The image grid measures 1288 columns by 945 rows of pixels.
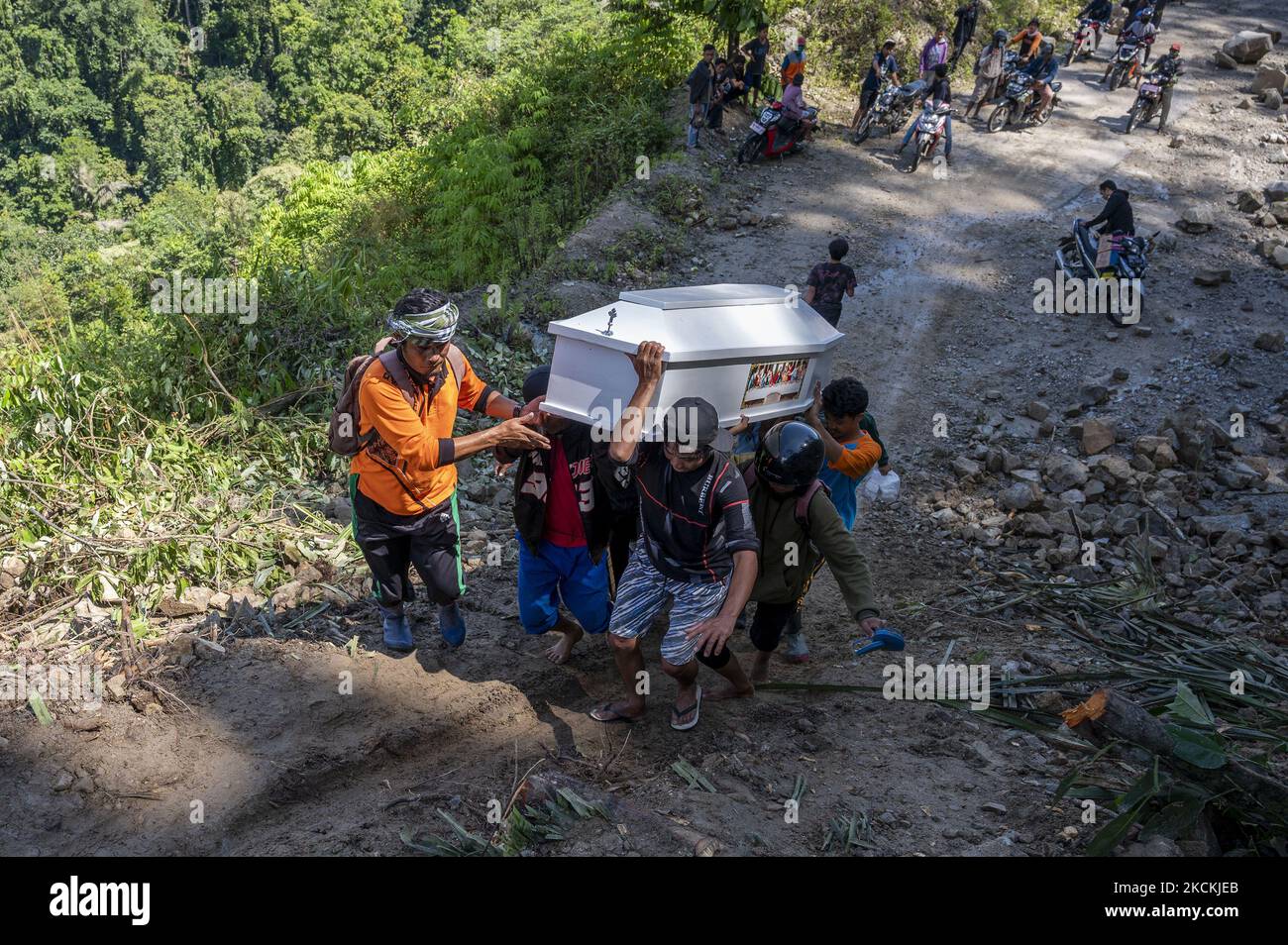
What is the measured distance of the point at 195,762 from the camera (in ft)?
11.5

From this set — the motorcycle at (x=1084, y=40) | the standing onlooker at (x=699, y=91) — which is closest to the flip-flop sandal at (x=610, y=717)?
the standing onlooker at (x=699, y=91)

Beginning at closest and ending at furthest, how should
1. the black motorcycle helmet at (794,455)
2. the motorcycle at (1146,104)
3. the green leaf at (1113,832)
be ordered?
the green leaf at (1113,832) < the black motorcycle helmet at (794,455) < the motorcycle at (1146,104)

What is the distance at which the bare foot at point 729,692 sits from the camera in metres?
3.94

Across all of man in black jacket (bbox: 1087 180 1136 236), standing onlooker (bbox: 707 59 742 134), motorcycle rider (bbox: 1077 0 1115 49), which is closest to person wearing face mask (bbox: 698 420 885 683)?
man in black jacket (bbox: 1087 180 1136 236)

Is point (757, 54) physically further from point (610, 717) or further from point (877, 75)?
point (610, 717)

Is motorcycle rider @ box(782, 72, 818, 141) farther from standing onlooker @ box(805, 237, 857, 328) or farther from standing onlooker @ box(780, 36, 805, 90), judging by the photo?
standing onlooker @ box(805, 237, 857, 328)

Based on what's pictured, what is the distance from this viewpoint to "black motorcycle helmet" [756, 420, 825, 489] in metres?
3.38

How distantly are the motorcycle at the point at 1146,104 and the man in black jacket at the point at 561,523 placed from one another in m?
12.0

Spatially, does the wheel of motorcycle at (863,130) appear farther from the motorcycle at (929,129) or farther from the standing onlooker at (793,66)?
the standing onlooker at (793,66)

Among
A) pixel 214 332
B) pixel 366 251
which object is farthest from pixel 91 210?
pixel 214 332

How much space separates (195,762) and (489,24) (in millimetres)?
24578

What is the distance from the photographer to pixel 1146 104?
493 inches

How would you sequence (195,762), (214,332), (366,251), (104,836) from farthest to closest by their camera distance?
(366,251) < (214,332) < (195,762) < (104,836)

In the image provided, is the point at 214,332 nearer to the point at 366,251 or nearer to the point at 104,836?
the point at 104,836
